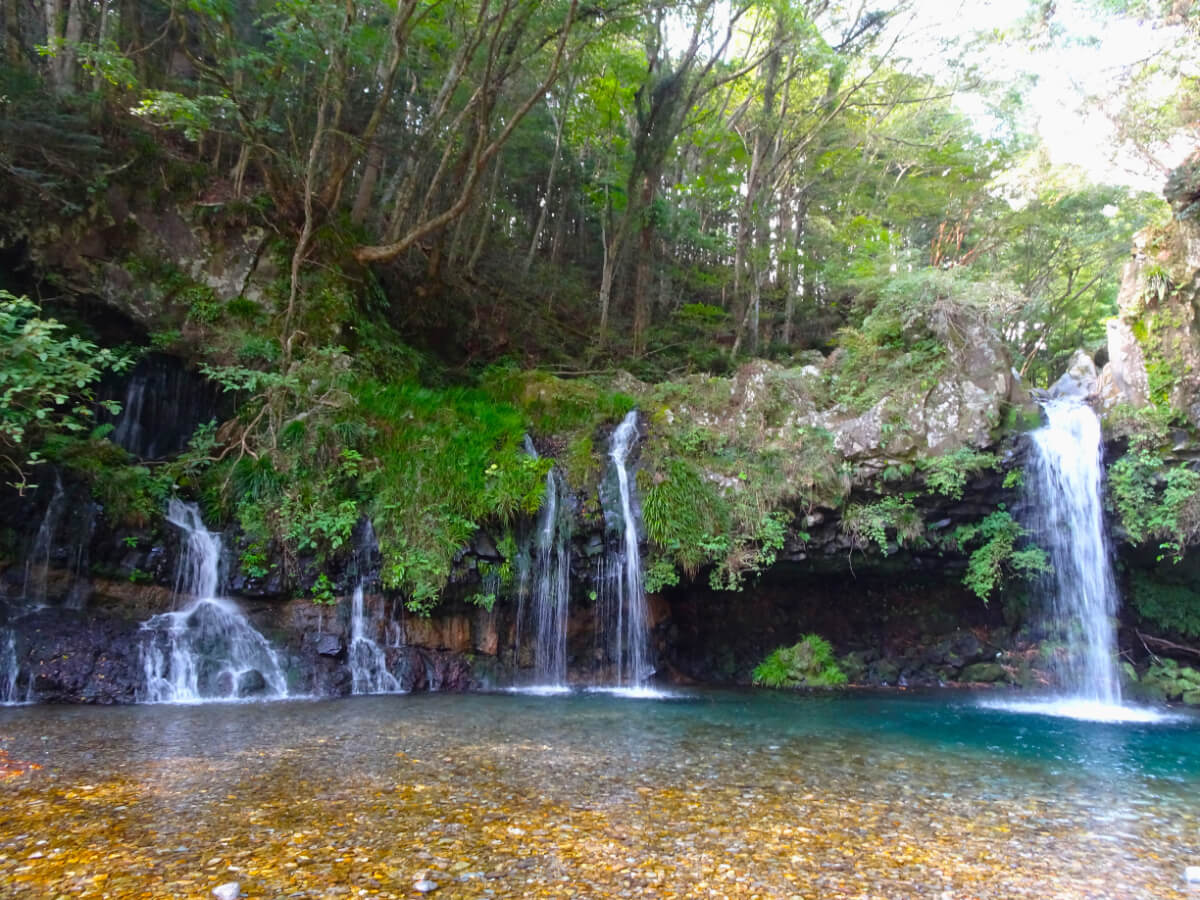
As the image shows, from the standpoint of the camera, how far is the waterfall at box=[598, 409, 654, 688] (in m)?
10.6

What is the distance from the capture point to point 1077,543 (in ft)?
36.0

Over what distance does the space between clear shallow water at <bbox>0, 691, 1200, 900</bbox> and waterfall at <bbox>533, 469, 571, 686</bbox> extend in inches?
124

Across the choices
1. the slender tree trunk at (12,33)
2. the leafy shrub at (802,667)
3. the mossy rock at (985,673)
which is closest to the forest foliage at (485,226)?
the slender tree trunk at (12,33)

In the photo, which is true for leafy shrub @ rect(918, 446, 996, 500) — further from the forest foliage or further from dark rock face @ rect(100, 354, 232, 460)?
dark rock face @ rect(100, 354, 232, 460)

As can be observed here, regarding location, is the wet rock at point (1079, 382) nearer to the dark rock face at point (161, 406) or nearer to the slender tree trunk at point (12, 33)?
the dark rock face at point (161, 406)

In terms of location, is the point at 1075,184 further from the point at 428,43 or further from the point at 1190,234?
the point at 428,43

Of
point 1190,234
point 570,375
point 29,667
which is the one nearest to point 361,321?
point 570,375

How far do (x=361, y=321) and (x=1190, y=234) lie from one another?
45.1 ft

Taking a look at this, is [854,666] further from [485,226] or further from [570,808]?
[485,226]

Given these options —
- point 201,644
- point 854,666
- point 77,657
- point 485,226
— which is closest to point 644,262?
point 485,226

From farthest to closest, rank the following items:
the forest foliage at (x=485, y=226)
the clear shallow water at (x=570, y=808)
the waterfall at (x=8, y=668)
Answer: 1. the forest foliage at (x=485, y=226)
2. the waterfall at (x=8, y=668)
3. the clear shallow water at (x=570, y=808)

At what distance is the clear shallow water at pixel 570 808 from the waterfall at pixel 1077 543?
4.27 metres

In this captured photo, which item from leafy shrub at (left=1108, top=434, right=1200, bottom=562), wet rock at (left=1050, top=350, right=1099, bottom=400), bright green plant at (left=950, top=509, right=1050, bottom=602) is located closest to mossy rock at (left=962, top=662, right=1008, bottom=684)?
bright green plant at (left=950, top=509, right=1050, bottom=602)

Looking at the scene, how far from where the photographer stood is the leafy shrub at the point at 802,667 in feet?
38.5
